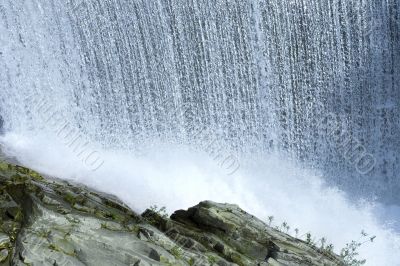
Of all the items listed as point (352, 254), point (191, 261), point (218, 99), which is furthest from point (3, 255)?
point (218, 99)

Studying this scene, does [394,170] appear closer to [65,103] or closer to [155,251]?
[65,103]

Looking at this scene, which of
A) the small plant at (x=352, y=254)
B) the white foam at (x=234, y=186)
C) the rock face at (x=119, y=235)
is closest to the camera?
the rock face at (x=119, y=235)

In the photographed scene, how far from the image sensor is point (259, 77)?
1027 centimetres

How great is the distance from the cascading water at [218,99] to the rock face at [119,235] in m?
3.34

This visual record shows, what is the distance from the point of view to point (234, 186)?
32.9 feet

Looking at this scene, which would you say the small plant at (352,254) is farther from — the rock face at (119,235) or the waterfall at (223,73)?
the waterfall at (223,73)

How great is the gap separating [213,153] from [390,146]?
11.4 ft

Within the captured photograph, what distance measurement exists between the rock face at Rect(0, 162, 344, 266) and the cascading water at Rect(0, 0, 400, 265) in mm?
3336

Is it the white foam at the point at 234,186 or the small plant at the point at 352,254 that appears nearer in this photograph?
the small plant at the point at 352,254

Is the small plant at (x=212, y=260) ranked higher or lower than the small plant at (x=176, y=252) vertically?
higher

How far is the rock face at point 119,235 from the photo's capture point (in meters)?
3.96

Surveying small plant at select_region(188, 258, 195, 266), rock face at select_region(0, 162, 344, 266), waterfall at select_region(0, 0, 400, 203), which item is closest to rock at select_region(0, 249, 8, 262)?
rock face at select_region(0, 162, 344, 266)

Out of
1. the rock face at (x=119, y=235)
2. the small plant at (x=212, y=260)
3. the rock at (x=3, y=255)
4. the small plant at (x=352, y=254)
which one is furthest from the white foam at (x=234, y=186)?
the rock at (x=3, y=255)

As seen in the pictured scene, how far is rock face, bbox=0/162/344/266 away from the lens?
396 cm
